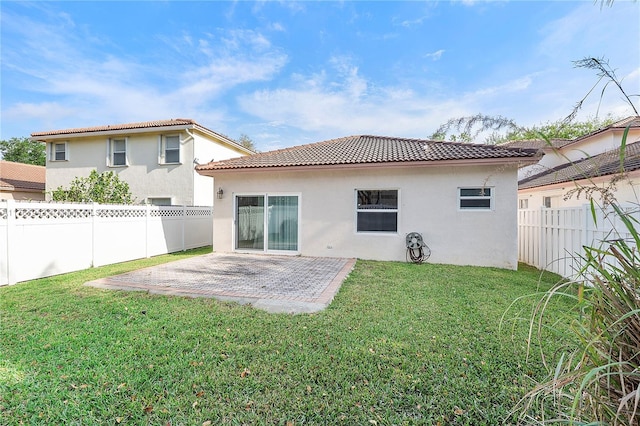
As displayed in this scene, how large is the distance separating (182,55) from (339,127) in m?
11.4

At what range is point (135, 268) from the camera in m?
9.16

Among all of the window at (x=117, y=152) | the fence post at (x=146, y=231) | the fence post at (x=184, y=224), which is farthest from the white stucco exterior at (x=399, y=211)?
the window at (x=117, y=152)

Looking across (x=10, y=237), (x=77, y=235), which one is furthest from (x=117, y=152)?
(x=10, y=237)

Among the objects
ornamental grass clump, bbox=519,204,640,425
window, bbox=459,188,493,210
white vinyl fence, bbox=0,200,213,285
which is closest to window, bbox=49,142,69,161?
white vinyl fence, bbox=0,200,213,285

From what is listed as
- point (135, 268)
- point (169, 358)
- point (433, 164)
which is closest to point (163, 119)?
point (135, 268)

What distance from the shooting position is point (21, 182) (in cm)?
2036

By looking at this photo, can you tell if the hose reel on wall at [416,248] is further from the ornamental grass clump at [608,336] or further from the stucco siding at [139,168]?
the stucco siding at [139,168]

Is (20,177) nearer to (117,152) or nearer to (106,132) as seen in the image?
(117,152)

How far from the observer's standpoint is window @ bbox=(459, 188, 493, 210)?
32.1ft

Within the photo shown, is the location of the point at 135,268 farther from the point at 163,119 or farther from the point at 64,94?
the point at 64,94

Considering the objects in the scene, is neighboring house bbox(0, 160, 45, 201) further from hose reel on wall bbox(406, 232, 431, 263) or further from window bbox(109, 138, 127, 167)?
hose reel on wall bbox(406, 232, 431, 263)

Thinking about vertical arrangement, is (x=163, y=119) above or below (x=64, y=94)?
below

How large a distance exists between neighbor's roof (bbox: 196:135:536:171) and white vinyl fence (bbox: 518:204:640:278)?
216cm

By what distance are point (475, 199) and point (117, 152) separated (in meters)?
19.0
